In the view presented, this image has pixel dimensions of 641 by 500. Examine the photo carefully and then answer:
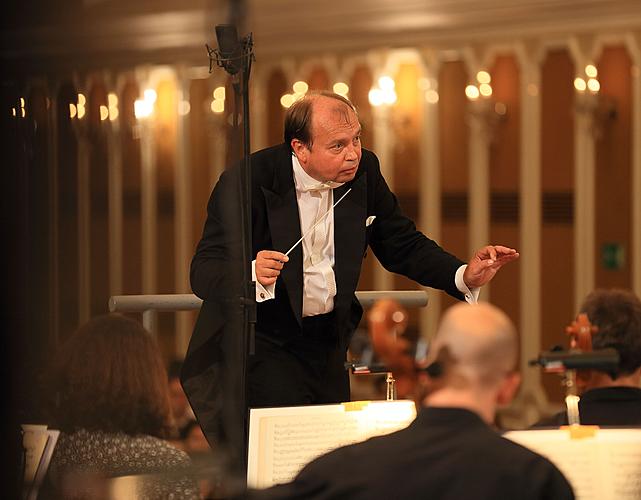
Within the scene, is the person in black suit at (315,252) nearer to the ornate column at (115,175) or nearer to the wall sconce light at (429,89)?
the ornate column at (115,175)

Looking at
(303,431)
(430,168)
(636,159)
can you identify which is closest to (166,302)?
(303,431)

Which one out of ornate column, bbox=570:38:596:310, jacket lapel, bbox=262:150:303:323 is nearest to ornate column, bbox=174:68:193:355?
jacket lapel, bbox=262:150:303:323

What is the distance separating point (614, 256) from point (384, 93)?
2271 millimetres

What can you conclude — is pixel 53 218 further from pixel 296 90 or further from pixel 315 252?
pixel 296 90

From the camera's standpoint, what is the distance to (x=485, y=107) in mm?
8625

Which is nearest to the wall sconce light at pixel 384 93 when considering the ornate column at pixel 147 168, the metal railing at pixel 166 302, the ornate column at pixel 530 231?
the ornate column at pixel 530 231

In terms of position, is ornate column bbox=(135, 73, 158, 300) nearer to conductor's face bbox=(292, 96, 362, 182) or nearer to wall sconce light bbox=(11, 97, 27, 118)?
wall sconce light bbox=(11, 97, 27, 118)

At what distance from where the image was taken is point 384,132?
29.7ft

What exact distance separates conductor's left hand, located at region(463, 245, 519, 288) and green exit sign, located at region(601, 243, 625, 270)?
5696 mm

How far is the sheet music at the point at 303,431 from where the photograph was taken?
2254 mm

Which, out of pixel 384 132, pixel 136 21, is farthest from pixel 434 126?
pixel 136 21

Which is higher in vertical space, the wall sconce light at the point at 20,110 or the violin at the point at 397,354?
the wall sconce light at the point at 20,110

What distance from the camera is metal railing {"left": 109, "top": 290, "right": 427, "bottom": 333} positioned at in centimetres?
125

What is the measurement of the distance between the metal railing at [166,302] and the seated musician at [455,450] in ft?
1.06
